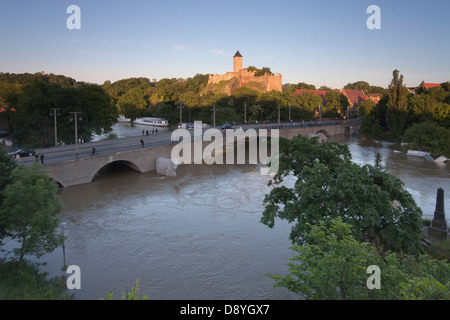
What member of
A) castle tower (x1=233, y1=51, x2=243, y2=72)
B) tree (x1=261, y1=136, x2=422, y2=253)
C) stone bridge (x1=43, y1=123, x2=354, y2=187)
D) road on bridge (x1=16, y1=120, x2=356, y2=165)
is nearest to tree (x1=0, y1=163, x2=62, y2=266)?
stone bridge (x1=43, y1=123, x2=354, y2=187)

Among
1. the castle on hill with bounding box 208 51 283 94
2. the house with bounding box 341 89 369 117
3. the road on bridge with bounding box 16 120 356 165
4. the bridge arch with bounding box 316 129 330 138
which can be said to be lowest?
the road on bridge with bounding box 16 120 356 165

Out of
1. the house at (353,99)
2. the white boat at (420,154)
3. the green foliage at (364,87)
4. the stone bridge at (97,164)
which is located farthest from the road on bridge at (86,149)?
the green foliage at (364,87)

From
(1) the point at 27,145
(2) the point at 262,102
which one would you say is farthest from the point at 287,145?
(2) the point at 262,102

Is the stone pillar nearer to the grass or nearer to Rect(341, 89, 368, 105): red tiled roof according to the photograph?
the grass

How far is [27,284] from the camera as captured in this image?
14102 mm

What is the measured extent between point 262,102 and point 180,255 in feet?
233

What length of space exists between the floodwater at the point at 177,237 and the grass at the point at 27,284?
3.43 feet

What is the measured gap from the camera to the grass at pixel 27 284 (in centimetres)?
1277

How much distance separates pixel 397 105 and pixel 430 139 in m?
9.95

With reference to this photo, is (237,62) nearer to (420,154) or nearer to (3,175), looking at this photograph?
(420,154)

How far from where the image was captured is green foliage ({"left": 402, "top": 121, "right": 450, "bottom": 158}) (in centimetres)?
4722

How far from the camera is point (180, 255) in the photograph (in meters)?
19.0

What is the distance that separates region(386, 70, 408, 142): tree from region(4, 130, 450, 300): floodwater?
2163 centimetres

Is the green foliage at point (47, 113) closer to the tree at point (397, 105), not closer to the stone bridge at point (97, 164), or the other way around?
the stone bridge at point (97, 164)
